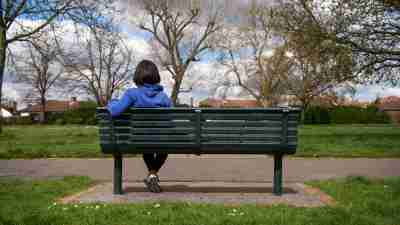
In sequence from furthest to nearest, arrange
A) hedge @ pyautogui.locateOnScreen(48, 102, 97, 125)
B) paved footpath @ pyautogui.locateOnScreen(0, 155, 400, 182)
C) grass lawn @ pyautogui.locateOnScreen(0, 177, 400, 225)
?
hedge @ pyautogui.locateOnScreen(48, 102, 97, 125)
paved footpath @ pyautogui.locateOnScreen(0, 155, 400, 182)
grass lawn @ pyautogui.locateOnScreen(0, 177, 400, 225)

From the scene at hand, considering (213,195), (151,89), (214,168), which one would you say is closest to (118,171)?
(151,89)

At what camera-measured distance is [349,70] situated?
17781 millimetres

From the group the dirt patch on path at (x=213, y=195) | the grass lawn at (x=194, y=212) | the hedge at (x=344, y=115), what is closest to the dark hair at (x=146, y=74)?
the dirt patch on path at (x=213, y=195)

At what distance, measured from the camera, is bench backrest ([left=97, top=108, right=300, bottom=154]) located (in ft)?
16.4

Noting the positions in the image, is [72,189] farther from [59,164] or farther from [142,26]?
[142,26]

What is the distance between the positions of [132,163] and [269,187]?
387 centimetres

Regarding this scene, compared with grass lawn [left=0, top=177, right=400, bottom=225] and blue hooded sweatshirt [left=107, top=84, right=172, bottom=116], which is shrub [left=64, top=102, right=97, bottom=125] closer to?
blue hooded sweatshirt [left=107, top=84, right=172, bottom=116]

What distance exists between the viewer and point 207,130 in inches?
198

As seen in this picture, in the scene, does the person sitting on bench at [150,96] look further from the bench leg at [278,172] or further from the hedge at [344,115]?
the hedge at [344,115]

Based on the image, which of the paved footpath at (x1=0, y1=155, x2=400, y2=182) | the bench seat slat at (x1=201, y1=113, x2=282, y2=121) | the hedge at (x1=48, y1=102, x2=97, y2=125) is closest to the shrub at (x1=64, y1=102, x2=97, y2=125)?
the hedge at (x1=48, y1=102, x2=97, y2=125)

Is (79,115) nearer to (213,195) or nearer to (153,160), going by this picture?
(153,160)

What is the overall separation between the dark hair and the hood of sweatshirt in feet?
0.15

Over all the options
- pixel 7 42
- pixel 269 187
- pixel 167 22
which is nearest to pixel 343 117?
pixel 167 22

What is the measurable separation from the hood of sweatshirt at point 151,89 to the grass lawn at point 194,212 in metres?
1.43
